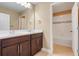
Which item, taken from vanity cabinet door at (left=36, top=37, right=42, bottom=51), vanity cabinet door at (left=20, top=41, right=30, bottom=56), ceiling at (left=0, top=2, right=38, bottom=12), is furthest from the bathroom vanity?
ceiling at (left=0, top=2, right=38, bottom=12)

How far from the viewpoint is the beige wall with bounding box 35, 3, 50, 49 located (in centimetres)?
334

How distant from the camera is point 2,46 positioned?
1.68 meters

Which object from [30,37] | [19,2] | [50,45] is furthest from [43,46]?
[19,2]

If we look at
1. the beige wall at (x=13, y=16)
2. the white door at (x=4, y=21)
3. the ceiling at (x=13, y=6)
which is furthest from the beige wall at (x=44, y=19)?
the white door at (x=4, y=21)

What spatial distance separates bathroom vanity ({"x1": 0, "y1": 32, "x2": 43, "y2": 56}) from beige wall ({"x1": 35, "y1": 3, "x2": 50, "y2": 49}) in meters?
0.59

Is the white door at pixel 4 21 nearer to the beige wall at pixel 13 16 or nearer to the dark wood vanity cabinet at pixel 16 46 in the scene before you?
the beige wall at pixel 13 16

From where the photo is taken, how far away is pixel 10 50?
1.88 meters

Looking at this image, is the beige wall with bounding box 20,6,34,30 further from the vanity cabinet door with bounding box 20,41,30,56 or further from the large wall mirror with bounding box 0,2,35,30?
the vanity cabinet door with bounding box 20,41,30,56

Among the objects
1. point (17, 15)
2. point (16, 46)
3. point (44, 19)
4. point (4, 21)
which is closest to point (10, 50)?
point (16, 46)

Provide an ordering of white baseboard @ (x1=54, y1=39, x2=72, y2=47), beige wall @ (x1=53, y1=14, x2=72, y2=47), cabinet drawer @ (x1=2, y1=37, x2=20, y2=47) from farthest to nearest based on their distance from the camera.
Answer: beige wall @ (x1=53, y1=14, x2=72, y2=47) < white baseboard @ (x1=54, y1=39, x2=72, y2=47) < cabinet drawer @ (x1=2, y1=37, x2=20, y2=47)

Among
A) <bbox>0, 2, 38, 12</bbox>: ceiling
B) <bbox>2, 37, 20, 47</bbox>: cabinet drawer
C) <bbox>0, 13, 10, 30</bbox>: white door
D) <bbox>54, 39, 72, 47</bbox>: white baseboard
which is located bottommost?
<bbox>54, 39, 72, 47</bbox>: white baseboard

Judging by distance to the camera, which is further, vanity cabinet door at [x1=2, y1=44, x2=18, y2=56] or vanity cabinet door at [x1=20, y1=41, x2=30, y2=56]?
vanity cabinet door at [x1=20, y1=41, x2=30, y2=56]

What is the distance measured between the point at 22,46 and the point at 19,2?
1.43 metres

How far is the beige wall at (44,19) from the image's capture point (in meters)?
3.34
